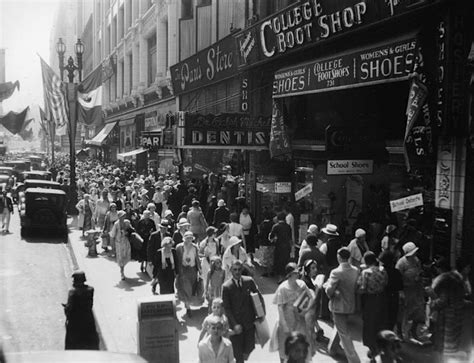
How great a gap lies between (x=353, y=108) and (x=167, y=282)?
348 inches

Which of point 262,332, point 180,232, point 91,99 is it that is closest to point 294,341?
point 262,332

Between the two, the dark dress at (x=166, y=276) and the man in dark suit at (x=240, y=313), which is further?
the dark dress at (x=166, y=276)

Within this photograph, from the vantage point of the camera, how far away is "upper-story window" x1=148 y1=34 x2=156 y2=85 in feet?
128

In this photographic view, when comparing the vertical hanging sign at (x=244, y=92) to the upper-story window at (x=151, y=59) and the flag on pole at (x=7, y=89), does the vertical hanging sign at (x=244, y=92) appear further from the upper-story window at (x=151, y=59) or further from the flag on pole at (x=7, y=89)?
the flag on pole at (x=7, y=89)

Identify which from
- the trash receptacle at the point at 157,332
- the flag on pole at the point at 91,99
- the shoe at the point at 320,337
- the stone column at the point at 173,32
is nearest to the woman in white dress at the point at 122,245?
the trash receptacle at the point at 157,332

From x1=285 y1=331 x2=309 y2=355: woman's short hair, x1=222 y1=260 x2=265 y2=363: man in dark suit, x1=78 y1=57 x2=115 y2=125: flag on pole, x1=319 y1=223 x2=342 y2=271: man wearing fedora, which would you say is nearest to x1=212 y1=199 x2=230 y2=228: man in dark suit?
x1=319 y1=223 x2=342 y2=271: man wearing fedora

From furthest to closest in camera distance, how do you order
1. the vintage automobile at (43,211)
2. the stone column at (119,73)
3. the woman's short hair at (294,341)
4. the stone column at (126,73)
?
the stone column at (119,73) → the stone column at (126,73) → the vintage automobile at (43,211) → the woman's short hair at (294,341)

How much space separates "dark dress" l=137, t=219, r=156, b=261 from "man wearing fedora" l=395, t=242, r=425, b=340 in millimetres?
6759

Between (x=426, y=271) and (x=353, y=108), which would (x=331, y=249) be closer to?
(x=426, y=271)

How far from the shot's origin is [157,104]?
119ft

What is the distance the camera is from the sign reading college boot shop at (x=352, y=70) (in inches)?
429

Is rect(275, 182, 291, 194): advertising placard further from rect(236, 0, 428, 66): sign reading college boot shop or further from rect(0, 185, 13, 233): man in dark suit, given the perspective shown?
rect(0, 185, 13, 233): man in dark suit

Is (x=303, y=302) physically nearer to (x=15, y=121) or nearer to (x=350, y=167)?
(x=350, y=167)

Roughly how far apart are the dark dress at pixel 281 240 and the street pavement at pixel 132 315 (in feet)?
1.92
